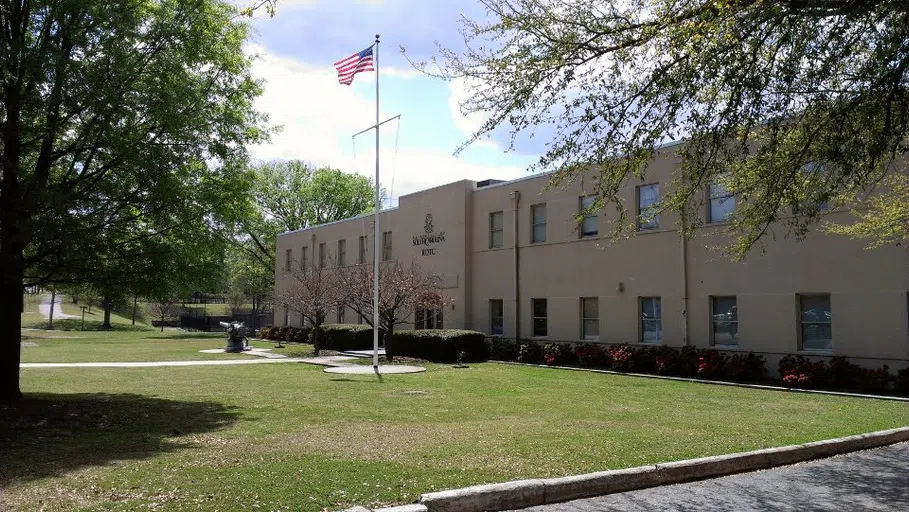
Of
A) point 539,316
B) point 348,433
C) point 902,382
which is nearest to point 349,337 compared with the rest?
point 539,316

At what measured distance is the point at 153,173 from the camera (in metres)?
11.9

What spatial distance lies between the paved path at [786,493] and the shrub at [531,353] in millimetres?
15703

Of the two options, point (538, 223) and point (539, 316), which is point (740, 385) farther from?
point (538, 223)

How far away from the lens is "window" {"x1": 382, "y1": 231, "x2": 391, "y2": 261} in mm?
34594

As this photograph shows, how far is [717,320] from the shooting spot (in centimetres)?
2000

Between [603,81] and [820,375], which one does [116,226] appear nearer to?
→ [603,81]

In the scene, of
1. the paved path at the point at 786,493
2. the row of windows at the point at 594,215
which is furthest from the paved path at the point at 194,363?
the paved path at the point at 786,493

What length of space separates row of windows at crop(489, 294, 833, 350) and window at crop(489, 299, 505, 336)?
1913 millimetres

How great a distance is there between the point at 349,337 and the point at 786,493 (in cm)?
2614

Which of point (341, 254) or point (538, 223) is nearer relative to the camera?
point (538, 223)

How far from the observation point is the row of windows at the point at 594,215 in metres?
19.6

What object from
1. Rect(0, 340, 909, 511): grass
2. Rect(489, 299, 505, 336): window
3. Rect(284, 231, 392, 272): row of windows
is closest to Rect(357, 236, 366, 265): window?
Rect(284, 231, 392, 272): row of windows

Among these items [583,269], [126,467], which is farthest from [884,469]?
[583,269]

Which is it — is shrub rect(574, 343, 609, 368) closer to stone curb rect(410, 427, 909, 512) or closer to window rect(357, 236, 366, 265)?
stone curb rect(410, 427, 909, 512)
